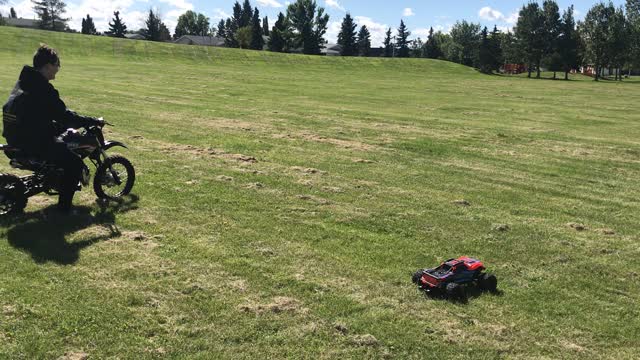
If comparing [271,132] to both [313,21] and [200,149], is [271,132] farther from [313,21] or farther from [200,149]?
[313,21]

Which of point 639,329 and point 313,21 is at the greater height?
point 313,21

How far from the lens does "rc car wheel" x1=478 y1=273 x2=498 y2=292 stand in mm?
6199

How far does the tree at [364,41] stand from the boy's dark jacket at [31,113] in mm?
139798

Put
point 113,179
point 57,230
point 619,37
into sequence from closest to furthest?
point 57,230, point 113,179, point 619,37

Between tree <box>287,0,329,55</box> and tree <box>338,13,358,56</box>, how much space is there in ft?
18.0

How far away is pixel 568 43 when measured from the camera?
308 ft

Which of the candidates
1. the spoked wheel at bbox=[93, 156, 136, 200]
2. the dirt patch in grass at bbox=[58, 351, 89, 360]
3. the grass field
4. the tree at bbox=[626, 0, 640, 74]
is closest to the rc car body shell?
the grass field

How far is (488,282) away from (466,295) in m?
0.32

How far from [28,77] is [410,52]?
153140 mm

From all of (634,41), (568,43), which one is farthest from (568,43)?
(634,41)

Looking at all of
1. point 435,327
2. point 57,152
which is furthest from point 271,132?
point 435,327

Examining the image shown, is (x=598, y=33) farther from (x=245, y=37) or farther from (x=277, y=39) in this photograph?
(x=245, y=37)

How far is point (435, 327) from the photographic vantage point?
537cm

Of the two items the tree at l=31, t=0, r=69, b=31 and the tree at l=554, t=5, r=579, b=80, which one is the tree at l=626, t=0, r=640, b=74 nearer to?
the tree at l=554, t=5, r=579, b=80
